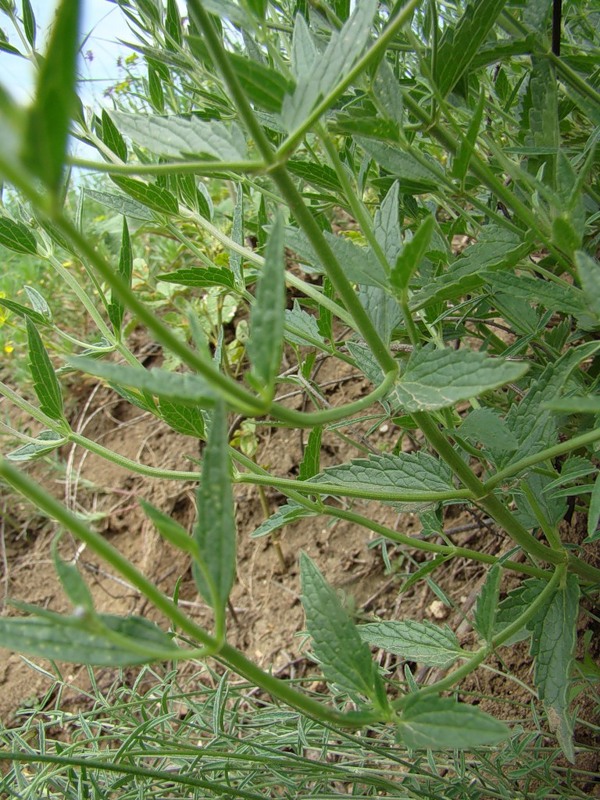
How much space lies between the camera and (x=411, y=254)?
54cm

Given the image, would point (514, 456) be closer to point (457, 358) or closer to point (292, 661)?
point (457, 358)

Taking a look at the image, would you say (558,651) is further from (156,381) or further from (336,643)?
(156,381)

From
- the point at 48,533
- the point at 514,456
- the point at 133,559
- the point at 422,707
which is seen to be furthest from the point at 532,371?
the point at 48,533

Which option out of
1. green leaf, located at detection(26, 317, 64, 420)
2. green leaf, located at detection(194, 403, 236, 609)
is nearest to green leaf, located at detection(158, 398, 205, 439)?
green leaf, located at detection(26, 317, 64, 420)

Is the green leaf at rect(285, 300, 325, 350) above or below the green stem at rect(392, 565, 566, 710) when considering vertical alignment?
above

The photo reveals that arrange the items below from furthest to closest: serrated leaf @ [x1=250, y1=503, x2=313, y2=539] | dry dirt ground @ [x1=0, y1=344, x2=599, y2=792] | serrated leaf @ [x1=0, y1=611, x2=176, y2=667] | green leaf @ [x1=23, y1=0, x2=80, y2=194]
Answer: dry dirt ground @ [x1=0, y1=344, x2=599, y2=792] < serrated leaf @ [x1=250, y1=503, x2=313, y2=539] < serrated leaf @ [x1=0, y1=611, x2=176, y2=667] < green leaf @ [x1=23, y1=0, x2=80, y2=194]

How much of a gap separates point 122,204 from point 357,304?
55 cm

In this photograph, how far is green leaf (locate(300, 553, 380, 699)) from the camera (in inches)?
20.4

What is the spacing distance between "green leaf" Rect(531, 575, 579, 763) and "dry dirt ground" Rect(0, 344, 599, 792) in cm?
29

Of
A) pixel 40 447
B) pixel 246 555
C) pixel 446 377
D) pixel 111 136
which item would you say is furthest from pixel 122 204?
pixel 246 555

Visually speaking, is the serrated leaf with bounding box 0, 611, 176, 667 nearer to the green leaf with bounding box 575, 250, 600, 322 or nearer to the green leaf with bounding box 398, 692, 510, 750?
the green leaf with bounding box 398, 692, 510, 750

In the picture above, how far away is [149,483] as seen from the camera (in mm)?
1921

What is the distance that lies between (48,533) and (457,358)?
175 centimetres

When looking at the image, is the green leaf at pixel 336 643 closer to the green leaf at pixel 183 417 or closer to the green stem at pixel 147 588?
the green stem at pixel 147 588
